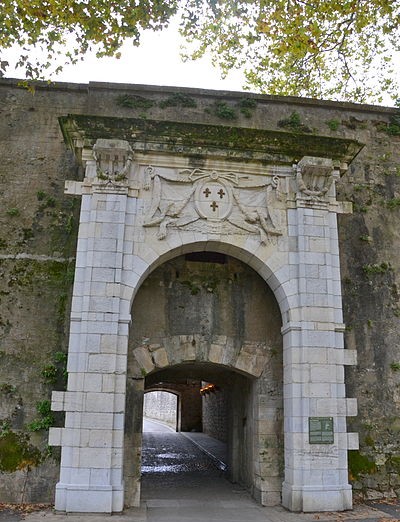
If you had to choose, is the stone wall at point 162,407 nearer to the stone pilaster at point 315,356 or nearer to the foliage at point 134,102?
the foliage at point 134,102

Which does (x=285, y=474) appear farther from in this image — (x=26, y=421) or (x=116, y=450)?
(x=26, y=421)

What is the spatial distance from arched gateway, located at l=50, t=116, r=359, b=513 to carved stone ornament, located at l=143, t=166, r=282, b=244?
0.7 inches

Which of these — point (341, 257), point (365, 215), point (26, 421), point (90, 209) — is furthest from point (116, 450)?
point (365, 215)

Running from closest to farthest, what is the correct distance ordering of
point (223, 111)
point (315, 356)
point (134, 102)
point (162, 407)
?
point (315, 356), point (134, 102), point (223, 111), point (162, 407)

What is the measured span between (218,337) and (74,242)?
119 inches

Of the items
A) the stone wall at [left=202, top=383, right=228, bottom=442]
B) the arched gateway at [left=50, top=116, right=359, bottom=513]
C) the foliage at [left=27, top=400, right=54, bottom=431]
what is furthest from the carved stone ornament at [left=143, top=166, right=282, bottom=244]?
the stone wall at [left=202, top=383, right=228, bottom=442]

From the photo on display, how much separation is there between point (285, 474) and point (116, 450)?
2723mm

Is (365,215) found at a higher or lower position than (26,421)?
higher

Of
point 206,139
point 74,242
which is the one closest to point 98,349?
point 74,242

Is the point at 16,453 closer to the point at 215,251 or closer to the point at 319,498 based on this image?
the point at 215,251

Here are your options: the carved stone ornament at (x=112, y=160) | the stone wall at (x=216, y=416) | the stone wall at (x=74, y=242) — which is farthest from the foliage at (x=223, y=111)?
the stone wall at (x=216, y=416)

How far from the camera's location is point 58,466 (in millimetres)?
8234

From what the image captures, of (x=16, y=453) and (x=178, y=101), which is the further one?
(x=178, y=101)

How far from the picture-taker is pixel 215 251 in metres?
9.14
